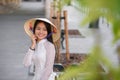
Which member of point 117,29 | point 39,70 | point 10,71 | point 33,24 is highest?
point 117,29

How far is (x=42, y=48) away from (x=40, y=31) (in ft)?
0.67

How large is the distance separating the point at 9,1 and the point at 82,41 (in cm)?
1278

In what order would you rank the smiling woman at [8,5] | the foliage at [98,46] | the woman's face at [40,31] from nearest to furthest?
the foliage at [98,46] → the woman's face at [40,31] → the smiling woman at [8,5]

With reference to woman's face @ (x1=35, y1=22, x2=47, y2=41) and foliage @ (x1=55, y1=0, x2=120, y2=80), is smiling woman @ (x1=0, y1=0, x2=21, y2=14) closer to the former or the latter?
woman's face @ (x1=35, y1=22, x2=47, y2=41)

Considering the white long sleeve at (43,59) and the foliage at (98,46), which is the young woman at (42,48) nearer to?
the white long sleeve at (43,59)

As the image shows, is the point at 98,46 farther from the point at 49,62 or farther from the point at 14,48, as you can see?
the point at 14,48

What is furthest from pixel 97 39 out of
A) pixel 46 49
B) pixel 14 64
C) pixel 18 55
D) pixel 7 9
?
pixel 7 9

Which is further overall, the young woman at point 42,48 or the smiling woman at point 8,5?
the smiling woman at point 8,5

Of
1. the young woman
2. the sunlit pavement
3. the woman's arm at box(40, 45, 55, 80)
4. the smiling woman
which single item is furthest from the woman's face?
the smiling woman

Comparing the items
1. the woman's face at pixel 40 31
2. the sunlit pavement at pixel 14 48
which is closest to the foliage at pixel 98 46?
the woman's face at pixel 40 31

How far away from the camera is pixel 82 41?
12047 millimetres

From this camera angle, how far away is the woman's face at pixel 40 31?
14.3 ft

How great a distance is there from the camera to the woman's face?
14.3 ft

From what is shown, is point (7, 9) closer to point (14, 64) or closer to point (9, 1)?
point (9, 1)
